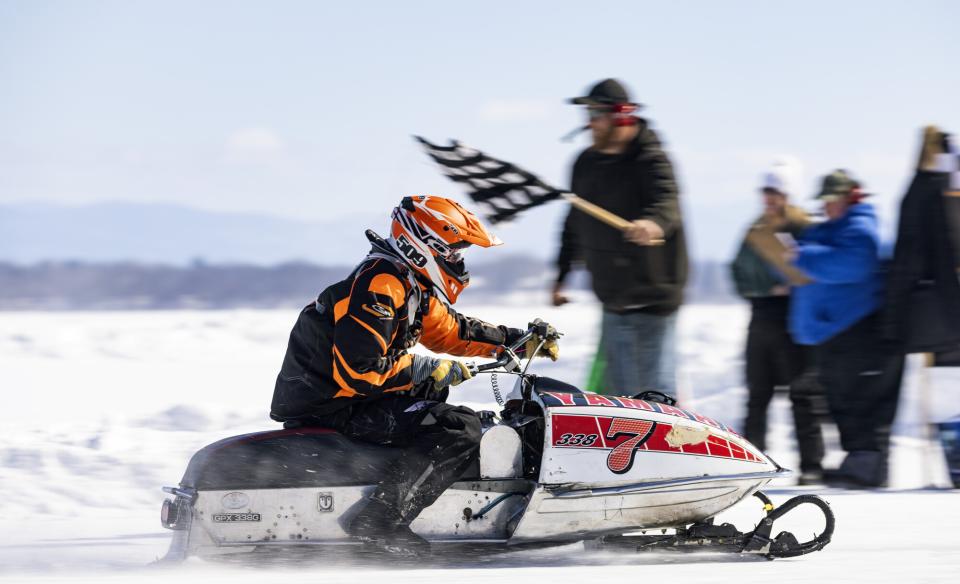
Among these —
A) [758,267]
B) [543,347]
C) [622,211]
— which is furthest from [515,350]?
[758,267]

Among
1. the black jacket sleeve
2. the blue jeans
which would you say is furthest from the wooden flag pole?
the blue jeans

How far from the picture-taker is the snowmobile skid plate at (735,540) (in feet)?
16.1

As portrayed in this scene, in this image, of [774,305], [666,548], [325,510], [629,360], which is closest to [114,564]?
[325,510]

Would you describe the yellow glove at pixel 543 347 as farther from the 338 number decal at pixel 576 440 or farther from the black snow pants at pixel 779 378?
the black snow pants at pixel 779 378

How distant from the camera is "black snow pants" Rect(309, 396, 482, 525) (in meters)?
4.81

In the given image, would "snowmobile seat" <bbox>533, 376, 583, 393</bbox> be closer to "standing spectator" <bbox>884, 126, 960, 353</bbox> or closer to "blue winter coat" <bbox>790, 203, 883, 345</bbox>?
"blue winter coat" <bbox>790, 203, 883, 345</bbox>

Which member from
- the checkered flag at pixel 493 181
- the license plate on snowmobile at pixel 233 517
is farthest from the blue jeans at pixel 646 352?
the license plate on snowmobile at pixel 233 517

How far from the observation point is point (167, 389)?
1159cm

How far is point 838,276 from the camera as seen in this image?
6.76m

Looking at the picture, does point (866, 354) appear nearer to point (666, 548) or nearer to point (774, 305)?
point (774, 305)

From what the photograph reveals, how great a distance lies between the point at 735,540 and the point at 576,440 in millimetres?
837

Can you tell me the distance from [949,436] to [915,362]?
1111mm

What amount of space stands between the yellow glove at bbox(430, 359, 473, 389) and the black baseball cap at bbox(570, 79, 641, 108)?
1951 mm

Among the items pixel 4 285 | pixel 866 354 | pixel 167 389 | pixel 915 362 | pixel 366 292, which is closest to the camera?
pixel 366 292
